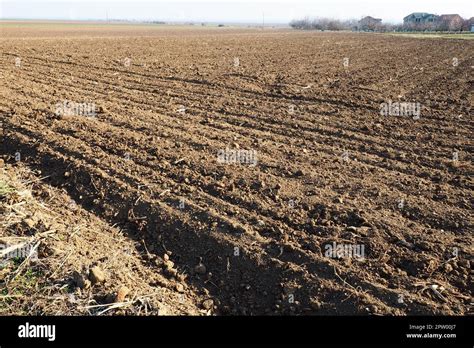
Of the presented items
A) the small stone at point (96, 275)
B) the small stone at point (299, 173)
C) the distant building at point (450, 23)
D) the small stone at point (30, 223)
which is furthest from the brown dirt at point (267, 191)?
the distant building at point (450, 23)

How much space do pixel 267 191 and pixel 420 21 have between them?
92487mm

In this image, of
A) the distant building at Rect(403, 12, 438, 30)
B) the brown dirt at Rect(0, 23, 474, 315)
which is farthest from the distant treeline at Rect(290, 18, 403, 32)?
the brown dirt at Rect(0, 23, 474, 315)

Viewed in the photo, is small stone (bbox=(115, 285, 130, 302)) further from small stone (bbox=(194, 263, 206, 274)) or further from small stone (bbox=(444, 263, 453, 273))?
Answer: small stone (bbox=(444, 263, 453, 273))

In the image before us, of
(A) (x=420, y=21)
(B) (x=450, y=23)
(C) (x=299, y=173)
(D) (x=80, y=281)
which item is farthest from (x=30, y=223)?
(A) (x=420, y=21)

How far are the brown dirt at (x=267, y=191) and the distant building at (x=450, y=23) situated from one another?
62774mm

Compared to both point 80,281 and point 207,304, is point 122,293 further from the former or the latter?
point 207,304

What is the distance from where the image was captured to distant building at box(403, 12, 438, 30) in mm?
70363

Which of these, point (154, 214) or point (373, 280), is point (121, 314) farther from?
point (373, 280)

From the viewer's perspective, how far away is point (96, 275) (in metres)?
3.70

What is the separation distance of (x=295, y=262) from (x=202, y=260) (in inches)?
35.3

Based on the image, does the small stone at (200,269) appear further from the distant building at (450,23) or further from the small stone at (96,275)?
the distant building at (450,23)

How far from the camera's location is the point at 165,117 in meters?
8.42

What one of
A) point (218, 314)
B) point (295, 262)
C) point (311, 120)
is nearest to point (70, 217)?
point (218, 314)
